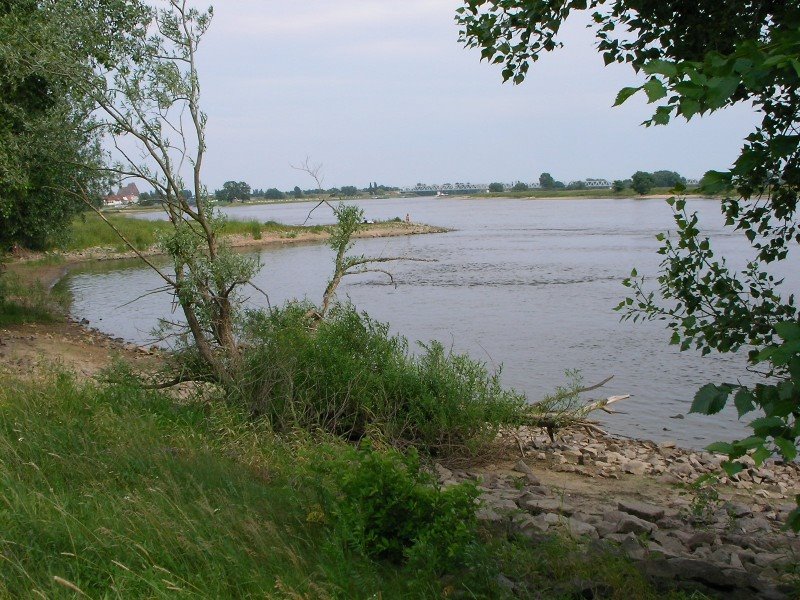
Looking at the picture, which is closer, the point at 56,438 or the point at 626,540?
the point at 626,540

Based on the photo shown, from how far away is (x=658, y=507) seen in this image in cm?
780

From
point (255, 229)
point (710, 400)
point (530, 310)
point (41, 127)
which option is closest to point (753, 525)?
point (710, 400)

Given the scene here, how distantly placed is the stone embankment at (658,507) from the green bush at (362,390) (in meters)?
0.65

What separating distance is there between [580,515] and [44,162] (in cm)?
965

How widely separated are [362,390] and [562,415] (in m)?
3.39

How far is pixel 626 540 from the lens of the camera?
5.95 meters

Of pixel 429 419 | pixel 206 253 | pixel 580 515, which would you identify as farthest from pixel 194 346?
pixel 580 515

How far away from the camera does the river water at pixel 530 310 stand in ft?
48.9

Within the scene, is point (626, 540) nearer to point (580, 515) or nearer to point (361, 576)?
point (580, 515)

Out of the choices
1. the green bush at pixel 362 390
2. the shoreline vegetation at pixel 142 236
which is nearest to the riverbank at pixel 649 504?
the green bush at pixel 362 390

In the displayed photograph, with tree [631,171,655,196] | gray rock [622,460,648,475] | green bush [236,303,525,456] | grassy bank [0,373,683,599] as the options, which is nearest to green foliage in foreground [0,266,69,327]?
green bush [236,303,525,456]

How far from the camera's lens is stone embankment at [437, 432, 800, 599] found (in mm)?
5012

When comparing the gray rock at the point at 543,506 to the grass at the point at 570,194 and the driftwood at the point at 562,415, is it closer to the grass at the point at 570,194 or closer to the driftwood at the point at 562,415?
the driftwood at the point at 562,415

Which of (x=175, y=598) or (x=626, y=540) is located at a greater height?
(x=175, y=598)
